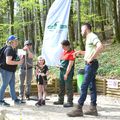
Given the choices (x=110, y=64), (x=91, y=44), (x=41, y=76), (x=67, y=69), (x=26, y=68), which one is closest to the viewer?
(x=91, y=44)

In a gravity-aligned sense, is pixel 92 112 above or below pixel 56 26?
below

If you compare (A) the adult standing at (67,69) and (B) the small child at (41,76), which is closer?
(A) the adult standing at (67,69)

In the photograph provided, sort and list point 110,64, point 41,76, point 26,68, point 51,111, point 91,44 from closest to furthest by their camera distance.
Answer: point 91,44 → point 51,111 → point 41,76 → point 26,68 → point 110,64

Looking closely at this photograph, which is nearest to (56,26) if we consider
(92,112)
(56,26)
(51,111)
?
(56,26)

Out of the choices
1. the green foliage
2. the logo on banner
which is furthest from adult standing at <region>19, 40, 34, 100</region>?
the green foliage

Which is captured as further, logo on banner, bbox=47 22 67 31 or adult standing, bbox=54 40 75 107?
logo on banner, bbox=47 22 67 31

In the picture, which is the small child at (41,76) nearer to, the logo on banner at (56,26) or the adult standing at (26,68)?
the adult standing at (26,68)

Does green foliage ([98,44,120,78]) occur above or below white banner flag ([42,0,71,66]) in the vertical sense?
below

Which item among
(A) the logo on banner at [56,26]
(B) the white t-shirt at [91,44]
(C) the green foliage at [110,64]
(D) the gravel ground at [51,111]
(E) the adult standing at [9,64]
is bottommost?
(D) the gravel ground at [51,111]

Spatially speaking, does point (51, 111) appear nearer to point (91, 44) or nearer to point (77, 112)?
point (77, 112)

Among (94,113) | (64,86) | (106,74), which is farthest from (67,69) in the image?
(106,74)

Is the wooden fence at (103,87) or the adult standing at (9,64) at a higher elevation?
the adult standing at (9,64)

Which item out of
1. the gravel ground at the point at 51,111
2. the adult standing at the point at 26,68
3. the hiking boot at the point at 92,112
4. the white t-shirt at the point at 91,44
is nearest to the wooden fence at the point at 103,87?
the gravel ground at the point at 51,111

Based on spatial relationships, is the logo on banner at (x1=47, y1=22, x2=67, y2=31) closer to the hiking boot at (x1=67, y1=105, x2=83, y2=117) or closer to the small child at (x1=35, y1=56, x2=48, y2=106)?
the small child at (x1=35, y1=56, x2=48, y2=106)
